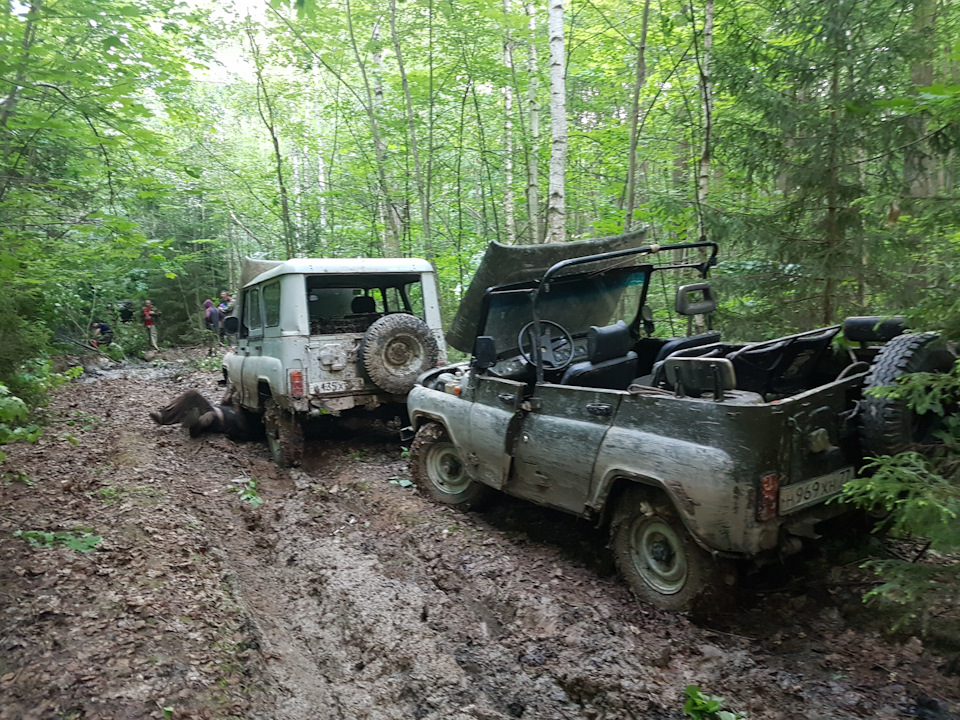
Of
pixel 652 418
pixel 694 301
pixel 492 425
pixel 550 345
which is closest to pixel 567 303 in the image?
pixel 550 345

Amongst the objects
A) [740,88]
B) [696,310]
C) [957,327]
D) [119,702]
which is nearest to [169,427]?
[119,702]

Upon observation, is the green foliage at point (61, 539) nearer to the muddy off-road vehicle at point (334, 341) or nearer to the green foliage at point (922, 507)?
the muddy off-road vehicle at point (334, 341)

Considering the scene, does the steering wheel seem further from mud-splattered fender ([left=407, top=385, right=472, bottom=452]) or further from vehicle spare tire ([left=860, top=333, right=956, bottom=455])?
vehicle spare tire ([left=860, top=333, right=956, bottom=455])

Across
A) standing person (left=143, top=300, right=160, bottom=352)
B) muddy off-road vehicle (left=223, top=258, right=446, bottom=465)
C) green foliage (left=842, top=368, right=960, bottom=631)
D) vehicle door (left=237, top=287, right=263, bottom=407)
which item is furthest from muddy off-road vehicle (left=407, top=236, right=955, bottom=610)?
standing person (left=143, top=300, right=160, bottom=352)

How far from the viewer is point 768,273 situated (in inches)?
239

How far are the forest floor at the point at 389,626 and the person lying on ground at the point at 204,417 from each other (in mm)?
3064

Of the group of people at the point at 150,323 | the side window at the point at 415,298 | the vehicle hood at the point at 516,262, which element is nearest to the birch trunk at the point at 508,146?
the side window at the point at 415,298

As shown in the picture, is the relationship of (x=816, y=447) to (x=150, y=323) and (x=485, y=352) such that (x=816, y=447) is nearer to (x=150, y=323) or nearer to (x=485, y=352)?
(x=485, y=352)

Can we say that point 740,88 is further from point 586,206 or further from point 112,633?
point 586,206

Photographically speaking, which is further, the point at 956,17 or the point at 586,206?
the point at 586,206

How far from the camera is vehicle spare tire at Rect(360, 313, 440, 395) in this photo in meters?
6.73

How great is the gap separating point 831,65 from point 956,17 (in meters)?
1.28

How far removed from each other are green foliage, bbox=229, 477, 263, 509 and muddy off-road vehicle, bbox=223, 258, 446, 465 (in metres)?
0.62

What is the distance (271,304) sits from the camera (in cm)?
724
